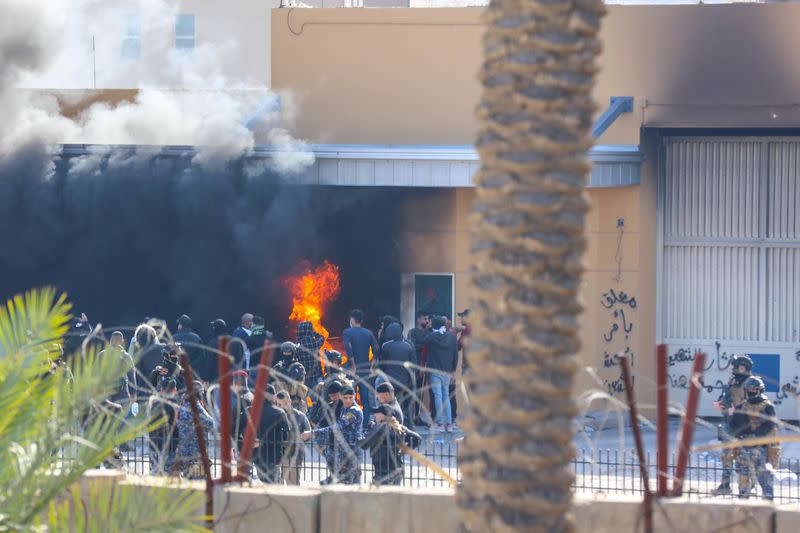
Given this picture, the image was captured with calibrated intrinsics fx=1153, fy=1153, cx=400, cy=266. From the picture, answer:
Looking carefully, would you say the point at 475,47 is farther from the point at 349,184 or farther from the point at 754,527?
the point at 754,527

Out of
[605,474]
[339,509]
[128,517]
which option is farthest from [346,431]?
[128,517]

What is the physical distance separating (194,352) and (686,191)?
708 centimetres

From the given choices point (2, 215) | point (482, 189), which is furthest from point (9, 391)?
point (2, 215)

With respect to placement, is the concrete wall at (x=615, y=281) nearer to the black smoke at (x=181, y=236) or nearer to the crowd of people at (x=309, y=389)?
the black smoke at (x=181, y=236)

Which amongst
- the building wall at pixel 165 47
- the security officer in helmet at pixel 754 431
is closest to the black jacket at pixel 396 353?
the security officer in helmet at pixel 754 431

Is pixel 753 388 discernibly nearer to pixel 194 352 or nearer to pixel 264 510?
pixel 264 510

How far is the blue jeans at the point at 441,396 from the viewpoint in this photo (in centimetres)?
1396

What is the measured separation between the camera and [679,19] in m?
16.0

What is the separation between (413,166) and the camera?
16.2 metres

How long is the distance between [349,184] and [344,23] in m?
2.50

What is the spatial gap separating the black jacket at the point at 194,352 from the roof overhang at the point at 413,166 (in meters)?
3.09

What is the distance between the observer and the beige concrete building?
15.7 metres

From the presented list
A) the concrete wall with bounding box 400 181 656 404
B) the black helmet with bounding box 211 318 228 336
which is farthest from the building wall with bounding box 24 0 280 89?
the concrete wall with bounding box 400 181 656 404

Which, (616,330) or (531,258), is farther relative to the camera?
(616,330)
